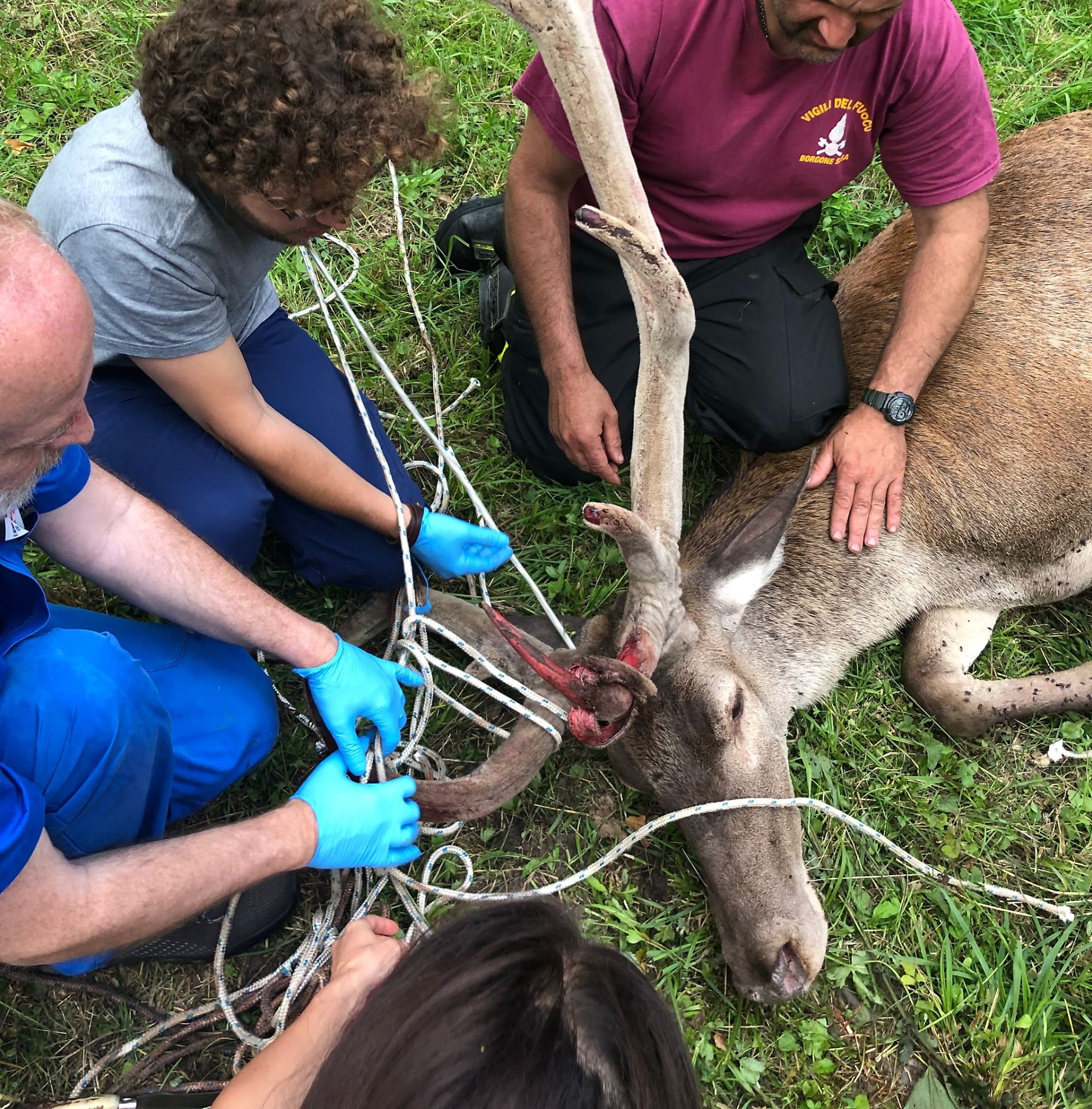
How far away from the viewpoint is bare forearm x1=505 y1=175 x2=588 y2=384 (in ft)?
11.1

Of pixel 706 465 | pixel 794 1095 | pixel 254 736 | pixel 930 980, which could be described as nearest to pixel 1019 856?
pixel 930 980

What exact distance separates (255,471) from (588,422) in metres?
1.29

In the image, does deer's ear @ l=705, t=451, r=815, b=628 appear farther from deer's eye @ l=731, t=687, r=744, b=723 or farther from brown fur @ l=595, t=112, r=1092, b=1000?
deer's eye @ l=731, t=687, r=744, b=723

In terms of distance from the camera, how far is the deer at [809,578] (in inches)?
118

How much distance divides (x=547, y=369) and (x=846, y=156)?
4.47 ft

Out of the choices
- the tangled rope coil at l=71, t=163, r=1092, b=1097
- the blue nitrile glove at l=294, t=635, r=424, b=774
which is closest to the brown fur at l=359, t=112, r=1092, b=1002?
the tangled rope coil at l=71, t=163, r=1092, b=1097

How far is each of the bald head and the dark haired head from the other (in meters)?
1.45

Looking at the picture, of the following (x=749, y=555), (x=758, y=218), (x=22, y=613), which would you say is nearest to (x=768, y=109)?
(x=758, y=218)

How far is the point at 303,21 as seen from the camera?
2.43 metres

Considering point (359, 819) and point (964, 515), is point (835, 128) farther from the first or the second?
point (359, 819)

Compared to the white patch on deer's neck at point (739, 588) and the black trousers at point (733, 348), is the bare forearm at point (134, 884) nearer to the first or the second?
the white patch on deer's neck at point (739, 588)

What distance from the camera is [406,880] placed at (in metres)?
3.16

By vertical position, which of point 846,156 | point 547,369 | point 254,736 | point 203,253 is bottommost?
point 254,736

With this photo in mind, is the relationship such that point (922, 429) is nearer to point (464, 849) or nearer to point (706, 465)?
point (706, 465)
